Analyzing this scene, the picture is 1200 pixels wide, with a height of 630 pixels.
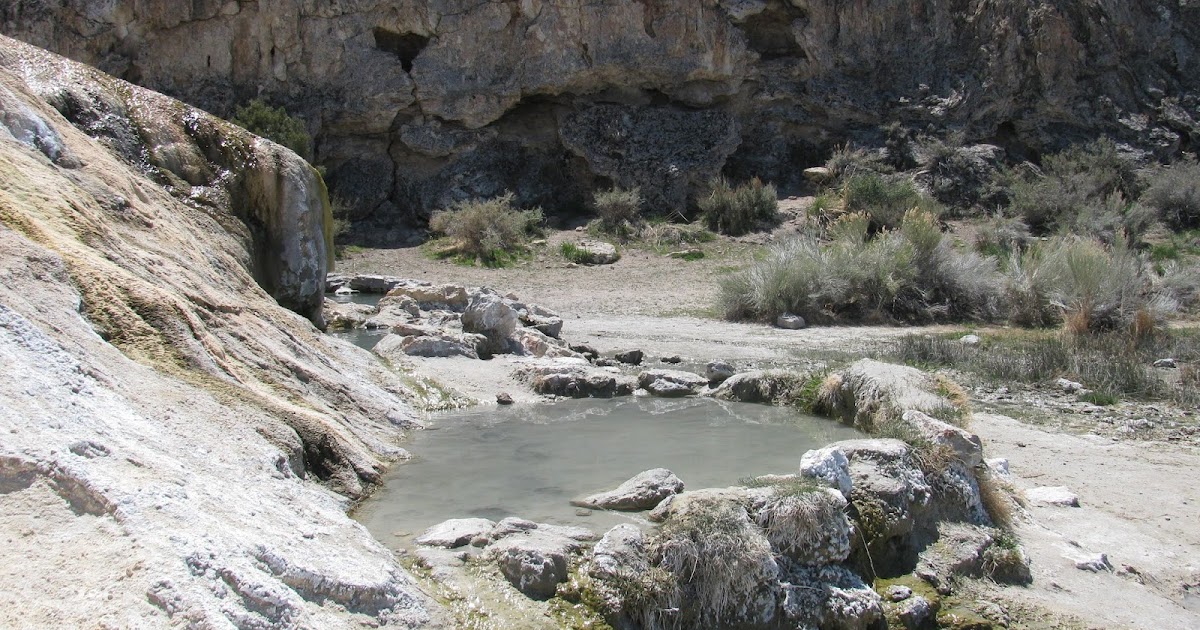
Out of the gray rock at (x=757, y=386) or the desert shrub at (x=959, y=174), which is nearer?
the gray rock at (x=757, y=386)

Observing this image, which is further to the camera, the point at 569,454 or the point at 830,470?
the point at 569,454

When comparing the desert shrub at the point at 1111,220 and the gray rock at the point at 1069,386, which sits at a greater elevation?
the desert shrub at the point at 1111,220

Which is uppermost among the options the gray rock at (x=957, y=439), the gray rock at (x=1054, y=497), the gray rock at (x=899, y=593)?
the gray rock at (x=957, y=439)

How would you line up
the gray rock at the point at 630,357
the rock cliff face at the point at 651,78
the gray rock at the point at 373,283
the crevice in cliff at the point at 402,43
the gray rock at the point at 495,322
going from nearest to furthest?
the gray rock at the point at 495,322 → the gray rock at the point at 630,357 → the gray rock at the point at 373,283 → the rock cliff face at the point at 651,78 → the crevice in cliff at the point at 402,43

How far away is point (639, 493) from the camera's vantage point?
506 cm

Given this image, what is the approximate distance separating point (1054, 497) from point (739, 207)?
14.6m

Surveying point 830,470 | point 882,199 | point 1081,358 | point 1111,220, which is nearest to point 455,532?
point 830,470

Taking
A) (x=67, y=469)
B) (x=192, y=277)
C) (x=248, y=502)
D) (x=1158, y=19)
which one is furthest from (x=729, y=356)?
(x=1158, y=19)

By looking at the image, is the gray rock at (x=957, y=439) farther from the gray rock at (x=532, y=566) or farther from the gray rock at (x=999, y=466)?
the gray rock at (x=532, y=566)

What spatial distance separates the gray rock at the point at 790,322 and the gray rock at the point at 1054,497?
726 cm

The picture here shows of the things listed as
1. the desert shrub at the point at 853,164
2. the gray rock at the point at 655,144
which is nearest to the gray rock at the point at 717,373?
the gray rock at the point at 655,144

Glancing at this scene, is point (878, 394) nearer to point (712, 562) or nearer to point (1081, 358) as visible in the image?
point (712, 562)

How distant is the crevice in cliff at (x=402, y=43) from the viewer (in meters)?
22.3

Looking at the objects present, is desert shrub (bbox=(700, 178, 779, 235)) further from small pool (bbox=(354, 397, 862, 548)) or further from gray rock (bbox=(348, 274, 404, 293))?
small pool (bbox=(354, 397, 862, 548))
